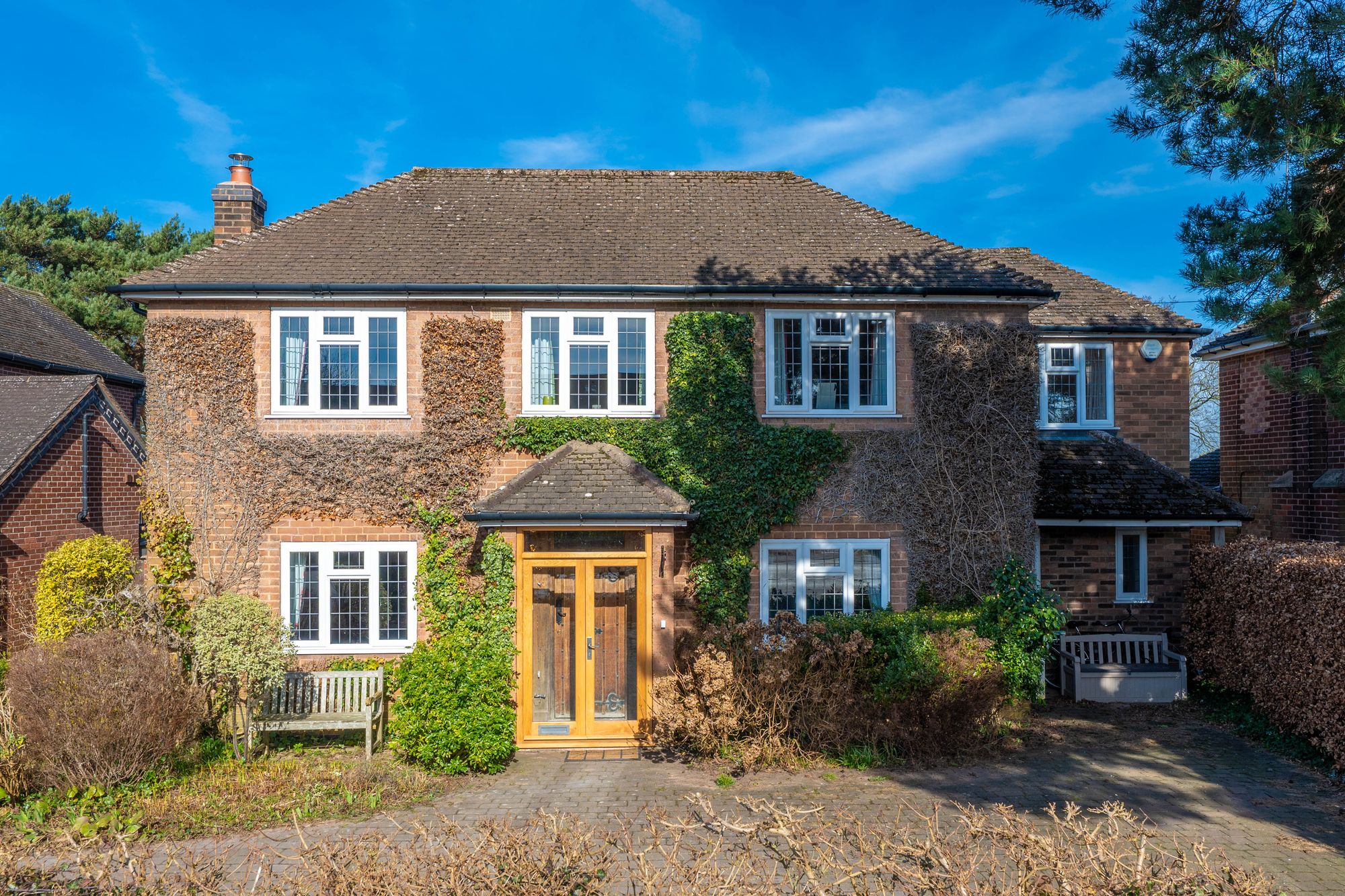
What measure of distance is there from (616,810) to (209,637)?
5.73 meters

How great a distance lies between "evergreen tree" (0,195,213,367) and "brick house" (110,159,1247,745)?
2337cm

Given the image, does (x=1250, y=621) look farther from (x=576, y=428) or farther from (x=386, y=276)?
(x=386, y=276)

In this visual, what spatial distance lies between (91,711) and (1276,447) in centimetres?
2015

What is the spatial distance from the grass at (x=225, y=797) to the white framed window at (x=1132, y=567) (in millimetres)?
11686

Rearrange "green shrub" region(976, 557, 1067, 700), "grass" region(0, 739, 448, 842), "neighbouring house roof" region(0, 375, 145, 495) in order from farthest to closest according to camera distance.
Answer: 1. "neighbouring house roof" region(0, 375, 145, 495)
2. "green shrub" region(976, 557, 1067, 700)
3. "grass" region(0, 739, 448, 842)

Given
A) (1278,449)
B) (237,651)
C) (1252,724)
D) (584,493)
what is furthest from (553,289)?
(1278,449)

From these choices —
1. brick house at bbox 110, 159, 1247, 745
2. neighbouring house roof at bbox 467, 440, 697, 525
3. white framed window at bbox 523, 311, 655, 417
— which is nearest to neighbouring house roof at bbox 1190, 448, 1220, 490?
A: brick house at bbox 110, 159, 1247, 745

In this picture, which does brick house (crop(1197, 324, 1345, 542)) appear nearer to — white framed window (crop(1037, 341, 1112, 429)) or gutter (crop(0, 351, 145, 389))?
white framed window (crop(1037, 341, 1112, 429))

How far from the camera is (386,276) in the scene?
11.3m

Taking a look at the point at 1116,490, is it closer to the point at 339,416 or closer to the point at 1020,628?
the point at 1020,628

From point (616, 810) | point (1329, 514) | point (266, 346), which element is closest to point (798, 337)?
point (616, 810)

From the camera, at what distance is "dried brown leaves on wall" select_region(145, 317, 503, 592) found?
11125 mm

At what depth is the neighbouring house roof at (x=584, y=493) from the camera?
32.3ft

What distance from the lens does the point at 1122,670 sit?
12.1 m
